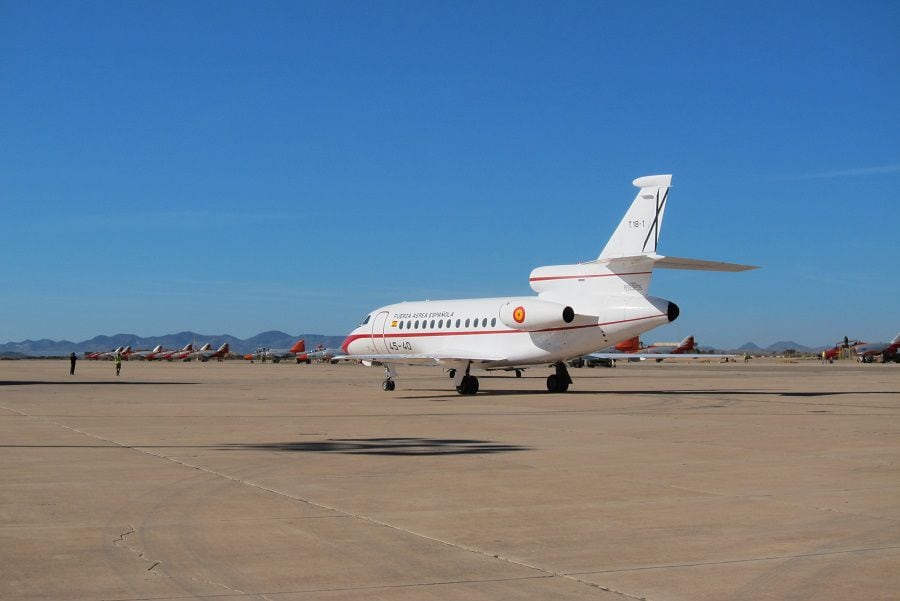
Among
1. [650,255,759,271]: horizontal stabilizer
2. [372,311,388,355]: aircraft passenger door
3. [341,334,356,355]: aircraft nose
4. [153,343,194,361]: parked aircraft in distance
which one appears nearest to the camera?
[650,255,759,271]: horizontal stabilizer

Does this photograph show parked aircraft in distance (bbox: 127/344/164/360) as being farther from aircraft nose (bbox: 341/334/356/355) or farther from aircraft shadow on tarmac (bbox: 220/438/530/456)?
aircraft shadow on tarmac (bbox: 220/438/530/456)

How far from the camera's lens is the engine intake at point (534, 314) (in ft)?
104

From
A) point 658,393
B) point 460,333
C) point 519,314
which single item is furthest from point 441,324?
point 658,393

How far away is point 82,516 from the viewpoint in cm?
893

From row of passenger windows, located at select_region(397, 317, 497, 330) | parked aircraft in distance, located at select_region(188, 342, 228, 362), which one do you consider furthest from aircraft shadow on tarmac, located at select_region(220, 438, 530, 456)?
parked aircraft in distance, located at select_region(188, 342, 228, 362)

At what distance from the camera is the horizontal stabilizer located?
1111 inches

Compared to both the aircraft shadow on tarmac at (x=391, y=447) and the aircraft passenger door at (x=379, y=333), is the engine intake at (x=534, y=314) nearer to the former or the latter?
the aircraft passenger door at (x=379, y=333)

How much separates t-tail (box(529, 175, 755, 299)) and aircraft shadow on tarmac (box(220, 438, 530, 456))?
15.2m

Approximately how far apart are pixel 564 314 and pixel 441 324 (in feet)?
22.3

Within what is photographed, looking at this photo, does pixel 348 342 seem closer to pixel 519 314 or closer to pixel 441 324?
pixel 441 324

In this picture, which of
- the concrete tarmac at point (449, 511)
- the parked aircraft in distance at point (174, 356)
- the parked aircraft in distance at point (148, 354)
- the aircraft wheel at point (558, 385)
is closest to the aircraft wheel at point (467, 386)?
the aircraft wheel at point (558, 385)

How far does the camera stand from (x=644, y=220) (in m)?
30.4

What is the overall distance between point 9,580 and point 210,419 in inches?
589

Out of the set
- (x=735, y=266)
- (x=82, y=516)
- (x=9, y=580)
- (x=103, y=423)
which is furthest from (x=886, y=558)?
(x=735, y=266)
